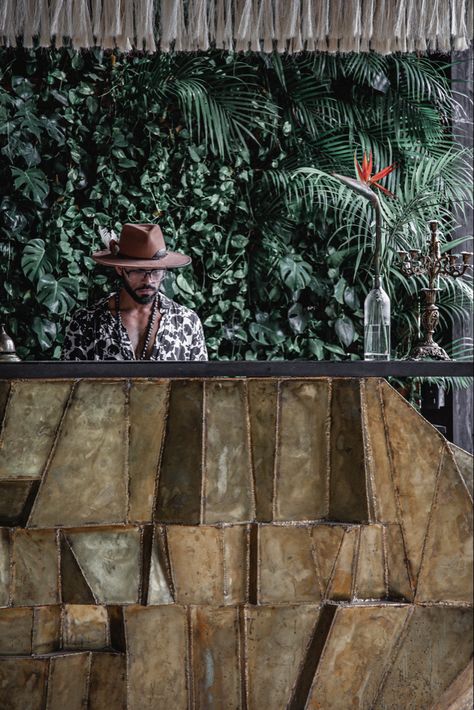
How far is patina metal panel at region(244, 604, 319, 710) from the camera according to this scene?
2.14 m

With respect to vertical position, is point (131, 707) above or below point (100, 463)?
below

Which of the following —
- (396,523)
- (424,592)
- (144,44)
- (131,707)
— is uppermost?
(144,44)

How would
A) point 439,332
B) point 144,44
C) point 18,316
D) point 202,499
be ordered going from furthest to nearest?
point 439,332 < point 18,316 < point 144,44 < point 202,499

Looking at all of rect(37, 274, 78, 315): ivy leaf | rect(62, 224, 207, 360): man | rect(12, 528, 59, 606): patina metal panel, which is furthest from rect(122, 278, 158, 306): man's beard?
rect(12, 528, 59, 606): patina metal panel

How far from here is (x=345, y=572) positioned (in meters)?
2.15

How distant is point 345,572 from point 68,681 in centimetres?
70

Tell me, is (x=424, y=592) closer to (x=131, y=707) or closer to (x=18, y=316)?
(x=131, y=707)

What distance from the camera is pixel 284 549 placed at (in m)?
2.16

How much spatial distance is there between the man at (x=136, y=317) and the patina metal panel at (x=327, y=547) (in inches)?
47.0

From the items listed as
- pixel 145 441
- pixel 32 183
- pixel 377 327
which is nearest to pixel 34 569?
pixel 145 441

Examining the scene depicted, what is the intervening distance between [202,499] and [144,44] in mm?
1226

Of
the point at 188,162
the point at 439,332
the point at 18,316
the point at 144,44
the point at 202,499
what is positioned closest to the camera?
the point at 202,499

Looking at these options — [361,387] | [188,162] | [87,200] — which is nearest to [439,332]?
[188,162]

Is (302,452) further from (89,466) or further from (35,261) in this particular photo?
(35,261)
